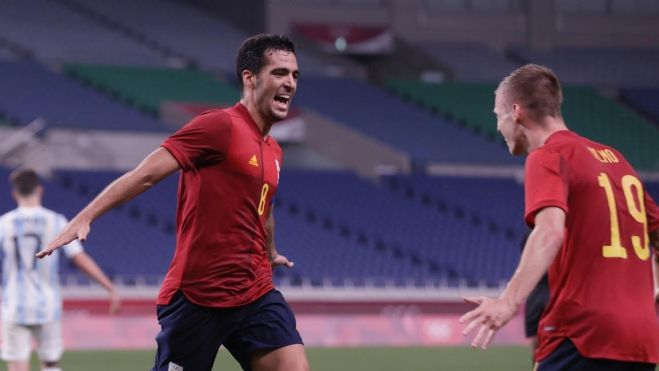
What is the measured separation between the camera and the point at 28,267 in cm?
936

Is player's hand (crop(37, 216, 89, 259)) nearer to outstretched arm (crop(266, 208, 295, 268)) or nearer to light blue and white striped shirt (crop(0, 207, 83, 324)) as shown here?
outstretched arm (crop(266, 208, 295, 268))

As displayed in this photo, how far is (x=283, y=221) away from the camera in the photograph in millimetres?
22969

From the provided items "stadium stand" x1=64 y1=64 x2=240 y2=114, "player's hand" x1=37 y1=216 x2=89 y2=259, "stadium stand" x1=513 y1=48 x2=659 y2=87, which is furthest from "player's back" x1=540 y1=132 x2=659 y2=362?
"stadium stand" x1=513 y1=48 x2=659 y2=87

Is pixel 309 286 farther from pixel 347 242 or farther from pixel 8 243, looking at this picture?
pixel 8 243

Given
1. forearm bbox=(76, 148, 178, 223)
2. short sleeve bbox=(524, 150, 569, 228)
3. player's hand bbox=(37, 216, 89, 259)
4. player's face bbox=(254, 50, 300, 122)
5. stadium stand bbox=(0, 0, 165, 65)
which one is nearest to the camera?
short sleeve bbox=(524, 150, 569, 228)

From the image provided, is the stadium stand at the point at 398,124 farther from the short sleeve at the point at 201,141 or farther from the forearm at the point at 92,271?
the short sleeve at the point at 201,141

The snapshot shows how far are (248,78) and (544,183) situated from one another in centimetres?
213

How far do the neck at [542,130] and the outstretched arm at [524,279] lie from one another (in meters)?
0.41

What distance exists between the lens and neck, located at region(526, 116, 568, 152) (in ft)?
16.1

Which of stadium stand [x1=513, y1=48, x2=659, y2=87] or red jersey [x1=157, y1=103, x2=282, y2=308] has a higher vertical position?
stadium stand [x1=513, y1=48, x2=659, y2=87]

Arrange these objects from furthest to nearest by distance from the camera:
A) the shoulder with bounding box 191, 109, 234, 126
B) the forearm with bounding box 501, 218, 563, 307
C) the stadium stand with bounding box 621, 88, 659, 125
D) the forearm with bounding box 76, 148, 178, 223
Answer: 1. the stadium stand with bounding box 621, 88, 659, 125
2. the shoulder with bounding box 191, 109, 234, 126
3. the forearm with bounding box 76, 148, 178, 223
4. the forearm with bounding box 501, 218, 563, 307

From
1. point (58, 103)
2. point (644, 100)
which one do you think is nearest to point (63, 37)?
point (58, 103)

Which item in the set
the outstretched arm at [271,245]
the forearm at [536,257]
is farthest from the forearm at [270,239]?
the forearm at [536,257]

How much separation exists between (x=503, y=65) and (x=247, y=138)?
26028mm
